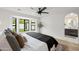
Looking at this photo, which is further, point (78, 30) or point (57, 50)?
point (57, 50)

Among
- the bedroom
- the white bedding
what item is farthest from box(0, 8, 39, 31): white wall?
the white bedding

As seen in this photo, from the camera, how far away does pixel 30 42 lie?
5.63 feet

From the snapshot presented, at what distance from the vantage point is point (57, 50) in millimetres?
1728

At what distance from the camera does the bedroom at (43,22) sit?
5.38 ft

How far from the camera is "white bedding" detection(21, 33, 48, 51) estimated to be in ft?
5.53

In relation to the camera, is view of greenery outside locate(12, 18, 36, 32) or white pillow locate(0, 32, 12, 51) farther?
view of greenery outside locate(12, 18, 36, 32)

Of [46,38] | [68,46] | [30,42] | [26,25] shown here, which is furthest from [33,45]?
[68,46]

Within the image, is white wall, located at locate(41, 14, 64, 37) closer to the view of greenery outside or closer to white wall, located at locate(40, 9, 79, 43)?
white wall, located at locate(40, 9, 79, 43)
